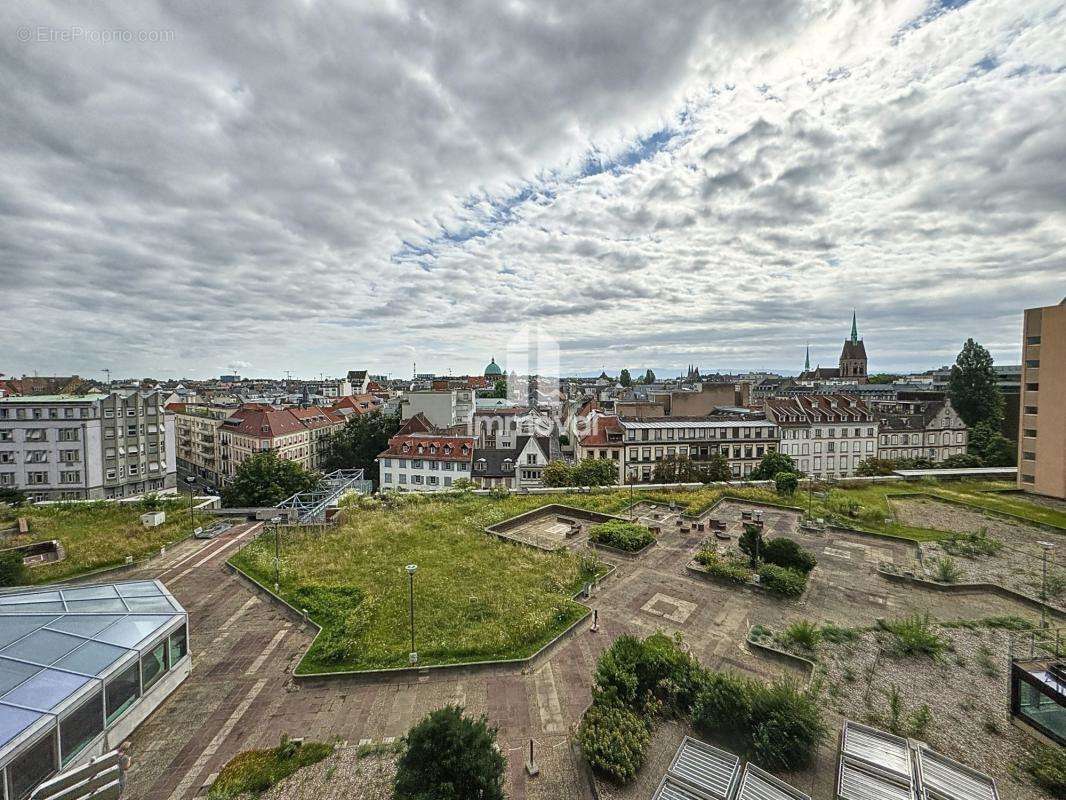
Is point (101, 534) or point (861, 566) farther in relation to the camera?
point (101, 534)

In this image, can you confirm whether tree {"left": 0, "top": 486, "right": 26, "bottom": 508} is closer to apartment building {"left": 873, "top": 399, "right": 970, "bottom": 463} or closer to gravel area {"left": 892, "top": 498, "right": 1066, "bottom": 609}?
gravel area {"left": 892, "top": 498, "right": 1066, "bottom": 609}

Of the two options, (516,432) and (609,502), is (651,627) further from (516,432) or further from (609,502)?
(516,432)

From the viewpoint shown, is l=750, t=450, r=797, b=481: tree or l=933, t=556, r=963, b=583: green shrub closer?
l=933, t=556, r=963, b=583: green shrub

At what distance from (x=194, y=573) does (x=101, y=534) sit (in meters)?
10.5

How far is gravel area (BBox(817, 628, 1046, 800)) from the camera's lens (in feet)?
34.4

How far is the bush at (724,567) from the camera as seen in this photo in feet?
63.3

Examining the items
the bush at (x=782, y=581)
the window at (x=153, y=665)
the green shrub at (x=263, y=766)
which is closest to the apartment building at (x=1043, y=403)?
the bush at (x=782, y=581)

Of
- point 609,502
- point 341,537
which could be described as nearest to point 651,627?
point 609,502

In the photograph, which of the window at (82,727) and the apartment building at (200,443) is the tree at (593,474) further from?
the apartment building at (200,443)

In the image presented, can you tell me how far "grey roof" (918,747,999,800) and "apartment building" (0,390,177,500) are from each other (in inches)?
2583

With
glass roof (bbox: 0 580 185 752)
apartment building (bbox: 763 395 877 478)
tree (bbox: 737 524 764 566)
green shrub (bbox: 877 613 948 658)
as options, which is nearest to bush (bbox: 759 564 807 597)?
tree (bbox: 737 524 764 566)

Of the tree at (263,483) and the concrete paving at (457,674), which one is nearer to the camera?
the concrete paving at (457,674)

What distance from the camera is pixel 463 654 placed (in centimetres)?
1437

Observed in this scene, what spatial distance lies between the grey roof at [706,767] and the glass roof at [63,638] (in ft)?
43.3
